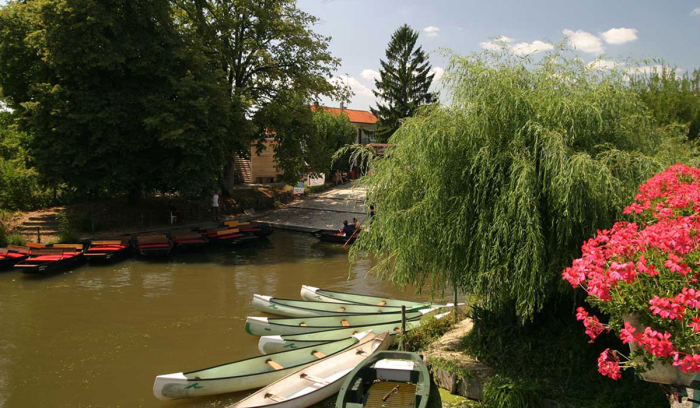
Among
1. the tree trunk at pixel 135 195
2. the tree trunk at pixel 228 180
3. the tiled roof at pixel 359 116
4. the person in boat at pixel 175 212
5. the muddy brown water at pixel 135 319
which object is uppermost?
the tiled roof at pixel 359 116

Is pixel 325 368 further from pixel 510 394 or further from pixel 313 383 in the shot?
pixel 510 394

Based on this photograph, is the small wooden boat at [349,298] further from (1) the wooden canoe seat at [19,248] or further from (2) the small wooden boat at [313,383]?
(1) the wooden canoe seat at [19,248]

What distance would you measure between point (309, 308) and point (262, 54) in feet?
64.3

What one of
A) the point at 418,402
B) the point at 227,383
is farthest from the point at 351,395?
the point at 227,383

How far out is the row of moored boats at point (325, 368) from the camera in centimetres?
717

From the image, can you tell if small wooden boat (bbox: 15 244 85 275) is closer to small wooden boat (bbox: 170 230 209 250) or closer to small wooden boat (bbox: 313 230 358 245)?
small wooden boat (bbox: 170 230 209 250)

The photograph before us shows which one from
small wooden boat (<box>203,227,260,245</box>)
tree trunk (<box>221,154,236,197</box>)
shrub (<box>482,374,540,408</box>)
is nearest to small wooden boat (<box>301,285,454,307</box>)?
shrub (<box>482,374,540,408</box>)

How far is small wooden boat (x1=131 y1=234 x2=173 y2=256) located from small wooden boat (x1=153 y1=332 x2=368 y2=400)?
38.6 ft

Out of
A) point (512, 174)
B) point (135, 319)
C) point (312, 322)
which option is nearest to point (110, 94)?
point (135, 319)

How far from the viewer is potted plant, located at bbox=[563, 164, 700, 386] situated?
396 cm

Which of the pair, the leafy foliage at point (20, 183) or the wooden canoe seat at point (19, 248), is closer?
the wooden canoe seat at point (19, 248)

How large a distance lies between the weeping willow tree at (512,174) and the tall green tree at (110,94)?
1521 cm

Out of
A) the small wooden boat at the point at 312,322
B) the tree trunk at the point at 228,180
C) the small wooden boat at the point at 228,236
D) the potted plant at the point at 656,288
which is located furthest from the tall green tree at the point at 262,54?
the potted plant at the point at 656,288

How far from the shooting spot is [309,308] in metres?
11.9
